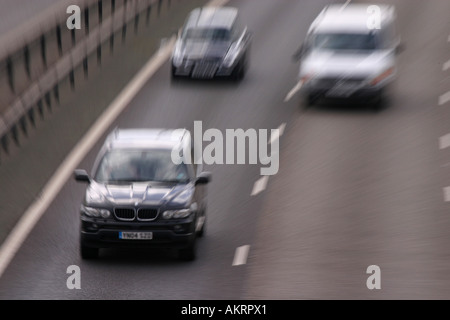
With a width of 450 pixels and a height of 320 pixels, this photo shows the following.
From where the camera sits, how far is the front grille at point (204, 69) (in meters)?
33.2

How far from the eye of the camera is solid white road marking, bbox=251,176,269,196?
22797 mm

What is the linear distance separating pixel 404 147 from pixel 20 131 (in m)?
7.70

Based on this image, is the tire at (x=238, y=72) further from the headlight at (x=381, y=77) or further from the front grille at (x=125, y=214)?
the front grille at (x=125, y=214)

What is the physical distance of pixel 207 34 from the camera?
34219 millimetres

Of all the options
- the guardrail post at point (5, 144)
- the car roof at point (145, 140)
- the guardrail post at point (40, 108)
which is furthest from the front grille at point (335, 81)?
the car roof at point (145, 140)

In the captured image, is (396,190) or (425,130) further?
(425,130)

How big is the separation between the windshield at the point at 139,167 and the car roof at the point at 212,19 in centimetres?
1586

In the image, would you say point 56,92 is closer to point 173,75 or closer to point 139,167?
point 173,75

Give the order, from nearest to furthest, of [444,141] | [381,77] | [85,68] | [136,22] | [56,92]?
[444,141] → [56,92] → [85,68] → [381,77] → [136,22]

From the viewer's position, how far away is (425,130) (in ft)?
91.0

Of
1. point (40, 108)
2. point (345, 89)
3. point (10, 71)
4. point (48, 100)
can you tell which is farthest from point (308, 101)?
point (10, 71)

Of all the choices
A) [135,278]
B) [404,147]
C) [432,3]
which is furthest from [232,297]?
[432,3]

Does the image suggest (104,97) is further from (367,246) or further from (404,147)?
(367,246)

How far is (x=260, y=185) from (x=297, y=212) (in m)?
1.99
